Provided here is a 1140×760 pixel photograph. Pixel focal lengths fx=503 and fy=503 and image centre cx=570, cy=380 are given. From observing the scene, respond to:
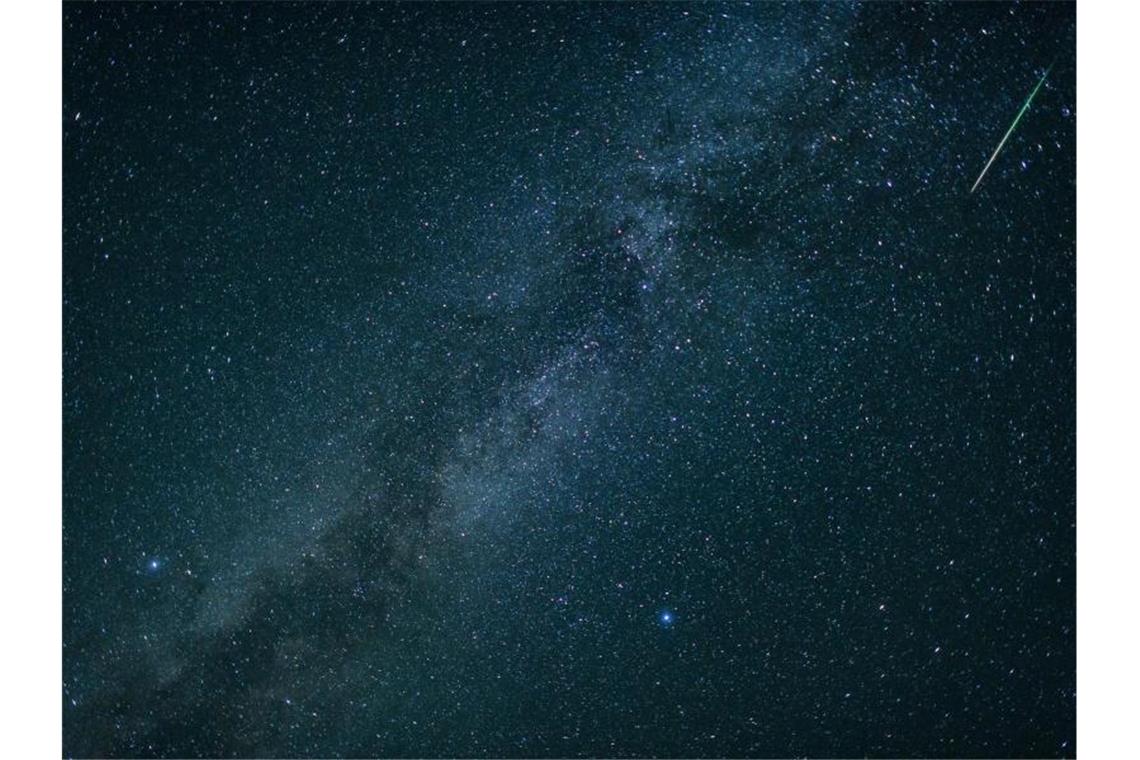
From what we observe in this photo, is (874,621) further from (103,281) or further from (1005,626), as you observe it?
(103,281)

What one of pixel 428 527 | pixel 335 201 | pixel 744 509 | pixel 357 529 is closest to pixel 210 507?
pixel 357 529

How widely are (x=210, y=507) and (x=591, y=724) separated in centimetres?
121

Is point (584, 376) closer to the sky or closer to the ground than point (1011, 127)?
closer to the ground

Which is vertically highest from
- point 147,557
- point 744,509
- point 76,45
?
point 76,45

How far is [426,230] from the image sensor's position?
4.27 feet

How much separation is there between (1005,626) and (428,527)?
161 cm

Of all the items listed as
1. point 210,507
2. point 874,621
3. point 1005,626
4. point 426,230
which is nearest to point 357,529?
point 210,507

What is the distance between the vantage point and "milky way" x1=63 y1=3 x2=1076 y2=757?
1.25 meters

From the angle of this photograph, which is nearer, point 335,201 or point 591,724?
point 335,201

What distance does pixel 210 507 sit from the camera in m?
1.35

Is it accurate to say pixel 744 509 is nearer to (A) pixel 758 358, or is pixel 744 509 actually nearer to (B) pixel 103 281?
(A) pixel 758 358

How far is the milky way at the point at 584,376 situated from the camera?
1.25m

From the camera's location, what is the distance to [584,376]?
1.31m

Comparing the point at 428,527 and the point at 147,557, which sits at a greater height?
the point at 147,557
